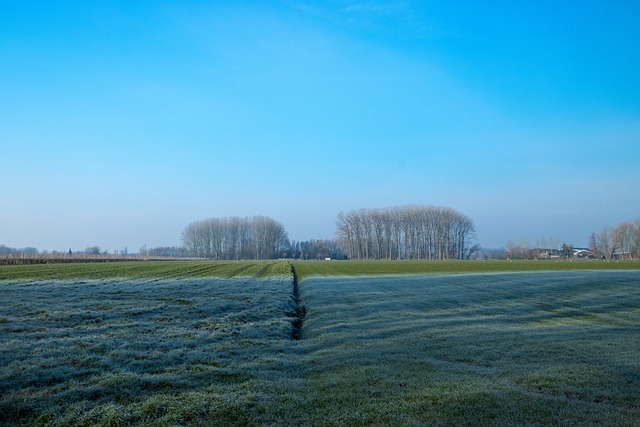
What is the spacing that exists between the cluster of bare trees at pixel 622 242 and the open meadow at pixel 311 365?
171620 millimetres

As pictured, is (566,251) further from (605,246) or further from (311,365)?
(311,365)

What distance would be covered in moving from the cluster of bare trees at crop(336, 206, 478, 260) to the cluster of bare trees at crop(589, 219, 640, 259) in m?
48.1

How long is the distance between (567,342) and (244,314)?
1245 cm

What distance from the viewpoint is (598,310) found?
2198cm

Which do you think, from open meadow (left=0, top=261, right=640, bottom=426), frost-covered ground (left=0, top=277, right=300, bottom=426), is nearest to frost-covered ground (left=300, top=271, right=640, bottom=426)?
open meadow (left=0, top=261, right=640, bottom=426)

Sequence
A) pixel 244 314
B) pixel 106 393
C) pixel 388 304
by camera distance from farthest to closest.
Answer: pixel 388 304, pixel 244 314, pixel 106 393

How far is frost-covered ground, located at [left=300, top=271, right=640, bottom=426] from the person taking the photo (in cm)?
745

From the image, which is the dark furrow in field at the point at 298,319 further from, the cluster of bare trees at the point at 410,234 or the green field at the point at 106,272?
the cluster of bare trees at the point at 410,234

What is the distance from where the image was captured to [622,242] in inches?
6481

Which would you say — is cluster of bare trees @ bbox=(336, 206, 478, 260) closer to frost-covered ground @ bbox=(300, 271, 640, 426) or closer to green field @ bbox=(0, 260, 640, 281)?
green field @ bbox=(0, 260, 640, 281)

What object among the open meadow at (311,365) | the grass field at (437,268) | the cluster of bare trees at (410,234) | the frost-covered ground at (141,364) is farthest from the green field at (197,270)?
the cluster of bare trees at (410,234)

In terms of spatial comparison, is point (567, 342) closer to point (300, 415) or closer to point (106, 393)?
point (300, 415)

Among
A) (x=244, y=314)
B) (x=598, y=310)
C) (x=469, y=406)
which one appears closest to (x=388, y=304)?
(x=244, y=314)

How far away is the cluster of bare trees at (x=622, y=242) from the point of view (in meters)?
160
